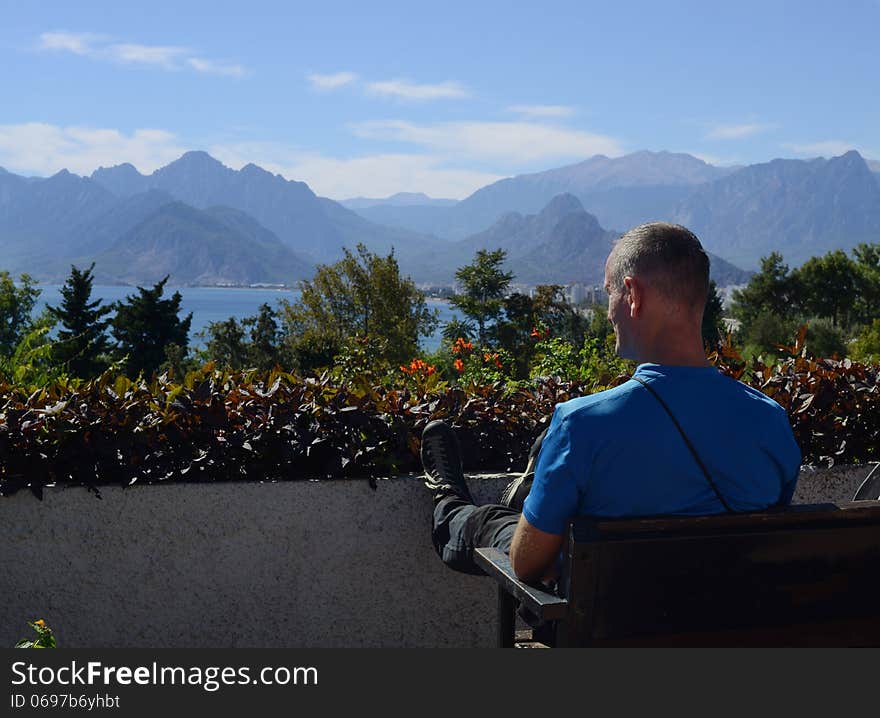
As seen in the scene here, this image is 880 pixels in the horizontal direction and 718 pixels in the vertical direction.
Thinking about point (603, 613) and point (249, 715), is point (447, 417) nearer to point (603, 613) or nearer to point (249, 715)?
point (249, 715)

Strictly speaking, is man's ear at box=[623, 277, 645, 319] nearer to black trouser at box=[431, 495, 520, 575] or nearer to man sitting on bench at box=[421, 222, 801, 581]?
man sitting on bench at box=[421, 222, 801, 581]

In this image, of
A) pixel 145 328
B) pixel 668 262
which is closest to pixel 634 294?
pixel 668 262

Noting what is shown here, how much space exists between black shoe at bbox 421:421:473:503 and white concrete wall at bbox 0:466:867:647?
223 mm

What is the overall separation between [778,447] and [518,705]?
0.96 metres

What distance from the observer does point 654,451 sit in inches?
78.0

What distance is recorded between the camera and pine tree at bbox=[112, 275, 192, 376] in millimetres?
56250

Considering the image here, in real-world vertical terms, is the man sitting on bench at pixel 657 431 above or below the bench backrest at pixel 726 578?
above

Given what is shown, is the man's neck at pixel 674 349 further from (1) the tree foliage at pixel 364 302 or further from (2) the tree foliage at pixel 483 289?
(2) the tree foliage at pixel 483 289

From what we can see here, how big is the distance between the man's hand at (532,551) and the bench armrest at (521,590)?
0.04 metres

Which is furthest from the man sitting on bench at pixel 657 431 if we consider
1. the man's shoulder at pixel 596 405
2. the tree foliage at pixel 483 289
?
the tree foliage at pixel 483 289

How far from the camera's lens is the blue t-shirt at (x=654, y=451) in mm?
1968

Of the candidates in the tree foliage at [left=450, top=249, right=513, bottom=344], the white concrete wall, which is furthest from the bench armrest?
the tree foliage at [left=450, top=249, right=513, bottom=344]

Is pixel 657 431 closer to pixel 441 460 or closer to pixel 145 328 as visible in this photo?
pixel 441 460

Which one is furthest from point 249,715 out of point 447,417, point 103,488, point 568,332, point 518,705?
point 568,332
